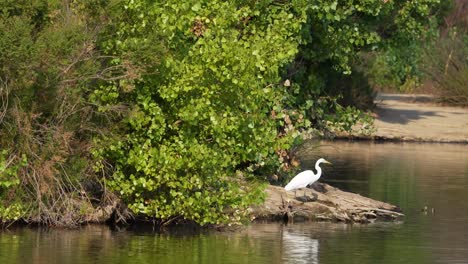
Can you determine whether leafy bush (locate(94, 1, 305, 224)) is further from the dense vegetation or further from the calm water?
the calm water

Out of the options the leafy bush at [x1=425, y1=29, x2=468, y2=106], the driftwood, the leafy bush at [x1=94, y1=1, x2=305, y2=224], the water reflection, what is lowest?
the water reflection

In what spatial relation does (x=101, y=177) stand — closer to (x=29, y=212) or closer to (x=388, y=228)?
(x=29, y=212)

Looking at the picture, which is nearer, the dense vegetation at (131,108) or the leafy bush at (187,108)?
the dense vegetation at (131,108)

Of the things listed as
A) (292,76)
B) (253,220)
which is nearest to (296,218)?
(253,220)

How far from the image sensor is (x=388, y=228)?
19547mm

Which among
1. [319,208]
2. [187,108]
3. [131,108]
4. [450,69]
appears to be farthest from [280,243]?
[450,69]

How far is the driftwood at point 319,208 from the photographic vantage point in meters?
19.8

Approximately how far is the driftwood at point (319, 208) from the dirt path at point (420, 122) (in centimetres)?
1575

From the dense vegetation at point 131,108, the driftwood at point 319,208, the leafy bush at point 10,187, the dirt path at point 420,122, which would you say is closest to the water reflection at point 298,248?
the dense vegetation at point 131,108

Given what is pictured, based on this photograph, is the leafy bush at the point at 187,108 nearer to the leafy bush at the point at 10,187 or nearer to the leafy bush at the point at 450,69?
the leafy bush at the point at 10,187

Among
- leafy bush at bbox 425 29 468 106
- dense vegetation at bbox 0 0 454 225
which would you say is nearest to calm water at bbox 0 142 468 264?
dense vegetation at bbox 0 0 454 225

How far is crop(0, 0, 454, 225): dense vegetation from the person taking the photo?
56.5 feet

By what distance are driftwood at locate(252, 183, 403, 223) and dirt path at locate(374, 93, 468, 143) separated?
15753 mm

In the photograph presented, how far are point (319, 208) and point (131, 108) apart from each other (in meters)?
3.97
